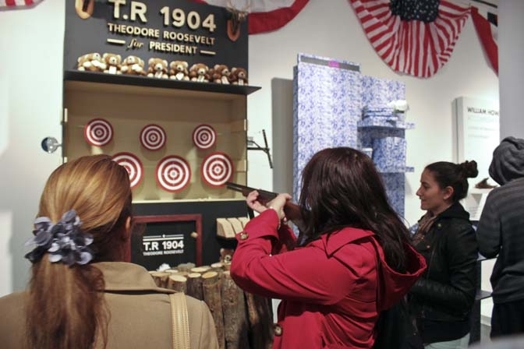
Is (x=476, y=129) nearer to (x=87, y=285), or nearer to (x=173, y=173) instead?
(x=173, y=173)

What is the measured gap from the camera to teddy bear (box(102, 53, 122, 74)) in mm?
2258

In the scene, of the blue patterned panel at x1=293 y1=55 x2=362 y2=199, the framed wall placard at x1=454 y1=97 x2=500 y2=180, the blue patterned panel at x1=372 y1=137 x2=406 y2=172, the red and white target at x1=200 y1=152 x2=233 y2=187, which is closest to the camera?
the red and white target at x1=200 y1=152 x2=233 y2=187

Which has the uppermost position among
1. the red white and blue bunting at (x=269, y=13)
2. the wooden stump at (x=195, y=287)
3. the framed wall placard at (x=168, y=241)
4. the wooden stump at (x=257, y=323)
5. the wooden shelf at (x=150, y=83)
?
the red white and blue bunting at (x=269, y=13)

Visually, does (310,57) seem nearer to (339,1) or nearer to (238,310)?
(339,1)

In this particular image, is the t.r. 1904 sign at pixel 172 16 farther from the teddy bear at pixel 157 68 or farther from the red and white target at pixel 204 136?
the red and white target at pixel 204 136

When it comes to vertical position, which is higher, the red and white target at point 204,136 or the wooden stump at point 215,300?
the red and white target at point 204,136

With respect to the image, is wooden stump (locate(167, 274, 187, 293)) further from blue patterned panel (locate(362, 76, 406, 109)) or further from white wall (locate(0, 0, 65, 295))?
blue patterned panel (locate(362, 76, 406, 109))

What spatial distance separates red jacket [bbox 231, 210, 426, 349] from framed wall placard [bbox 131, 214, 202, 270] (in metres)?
1.07

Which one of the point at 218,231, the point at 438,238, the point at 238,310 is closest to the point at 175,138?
the point at 218,231

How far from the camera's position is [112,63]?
7.45 feet


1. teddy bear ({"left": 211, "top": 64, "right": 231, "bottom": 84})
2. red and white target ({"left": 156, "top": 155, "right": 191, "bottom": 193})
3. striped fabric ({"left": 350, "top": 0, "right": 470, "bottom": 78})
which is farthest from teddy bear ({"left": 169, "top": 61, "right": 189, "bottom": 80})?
striped fabric ({"left": 350, "top": 0, "right": 470, "bottom": 78})

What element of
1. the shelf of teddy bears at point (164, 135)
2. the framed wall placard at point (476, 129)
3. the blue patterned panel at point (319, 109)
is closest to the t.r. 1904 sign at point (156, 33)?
the shelf of teddy bears at point (164, 135)

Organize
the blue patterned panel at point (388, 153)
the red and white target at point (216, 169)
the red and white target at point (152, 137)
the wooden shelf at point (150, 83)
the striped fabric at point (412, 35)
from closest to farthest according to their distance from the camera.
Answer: the wooden shelf at point (150, 83) → the red and white target at point (152, 137) → the red and white target at point (216, 169) → the blue patterned panel at point (388, 153) → the striped fabric at point (412, 35)

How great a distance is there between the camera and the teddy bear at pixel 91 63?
7.24 ft
